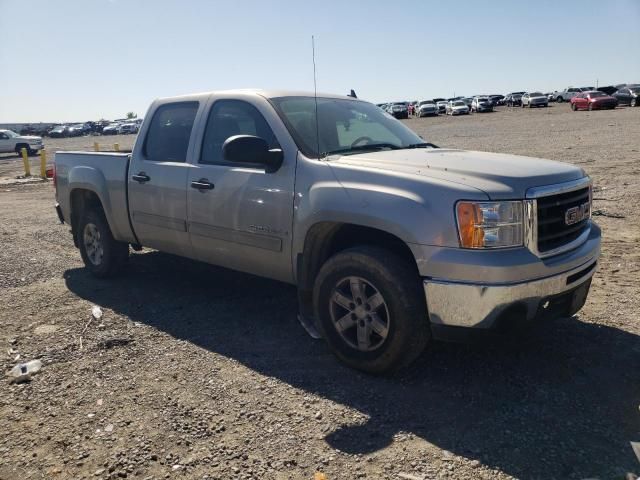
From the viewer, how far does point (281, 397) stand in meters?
3.53

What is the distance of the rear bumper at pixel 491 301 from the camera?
3184 millimetres

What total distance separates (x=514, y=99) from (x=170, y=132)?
61.8 metres

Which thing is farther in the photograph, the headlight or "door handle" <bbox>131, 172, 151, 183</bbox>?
"door handle" <bbox>131, 172, 151, 183</bbox>

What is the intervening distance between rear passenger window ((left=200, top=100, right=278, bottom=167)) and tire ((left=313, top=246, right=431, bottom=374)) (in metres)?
1.33

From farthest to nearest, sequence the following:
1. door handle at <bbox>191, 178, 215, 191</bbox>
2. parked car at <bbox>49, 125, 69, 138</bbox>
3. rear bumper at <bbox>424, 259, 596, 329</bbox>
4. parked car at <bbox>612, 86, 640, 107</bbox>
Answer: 1. parked car at <bbox>49, 125, 69, 138</bbox>
2. parked car at <bbox>612, 86, 640, 107</bbox>
3. door handle at <bbox>191, 178, 215, 191</bbox>
4. rear bumper at <bbox>424, 259, 596, 329</bbox>

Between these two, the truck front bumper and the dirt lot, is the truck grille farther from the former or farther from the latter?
the dirt lot

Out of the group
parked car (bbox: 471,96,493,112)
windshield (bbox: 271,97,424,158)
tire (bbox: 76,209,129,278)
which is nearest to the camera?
windshield (bbox: 271,97,424,158)

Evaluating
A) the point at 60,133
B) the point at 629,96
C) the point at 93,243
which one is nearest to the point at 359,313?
the point at 93,243

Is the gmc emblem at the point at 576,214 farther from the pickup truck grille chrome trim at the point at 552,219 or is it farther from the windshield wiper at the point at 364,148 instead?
the windshield wiper at the point at 364,148

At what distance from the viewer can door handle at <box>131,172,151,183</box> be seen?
522 cm

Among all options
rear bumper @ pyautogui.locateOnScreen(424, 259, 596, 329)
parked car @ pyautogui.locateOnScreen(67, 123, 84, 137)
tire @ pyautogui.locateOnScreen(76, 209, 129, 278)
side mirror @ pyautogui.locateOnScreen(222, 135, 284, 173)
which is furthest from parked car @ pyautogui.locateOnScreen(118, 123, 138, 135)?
rear bumper @ pyautogui.locateOnScreen(424, 259, 596, 329)

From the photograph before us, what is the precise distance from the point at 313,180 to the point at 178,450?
1.90m

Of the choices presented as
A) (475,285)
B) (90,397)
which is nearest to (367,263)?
(475,285)

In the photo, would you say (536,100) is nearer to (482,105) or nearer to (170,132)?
(482,105)
